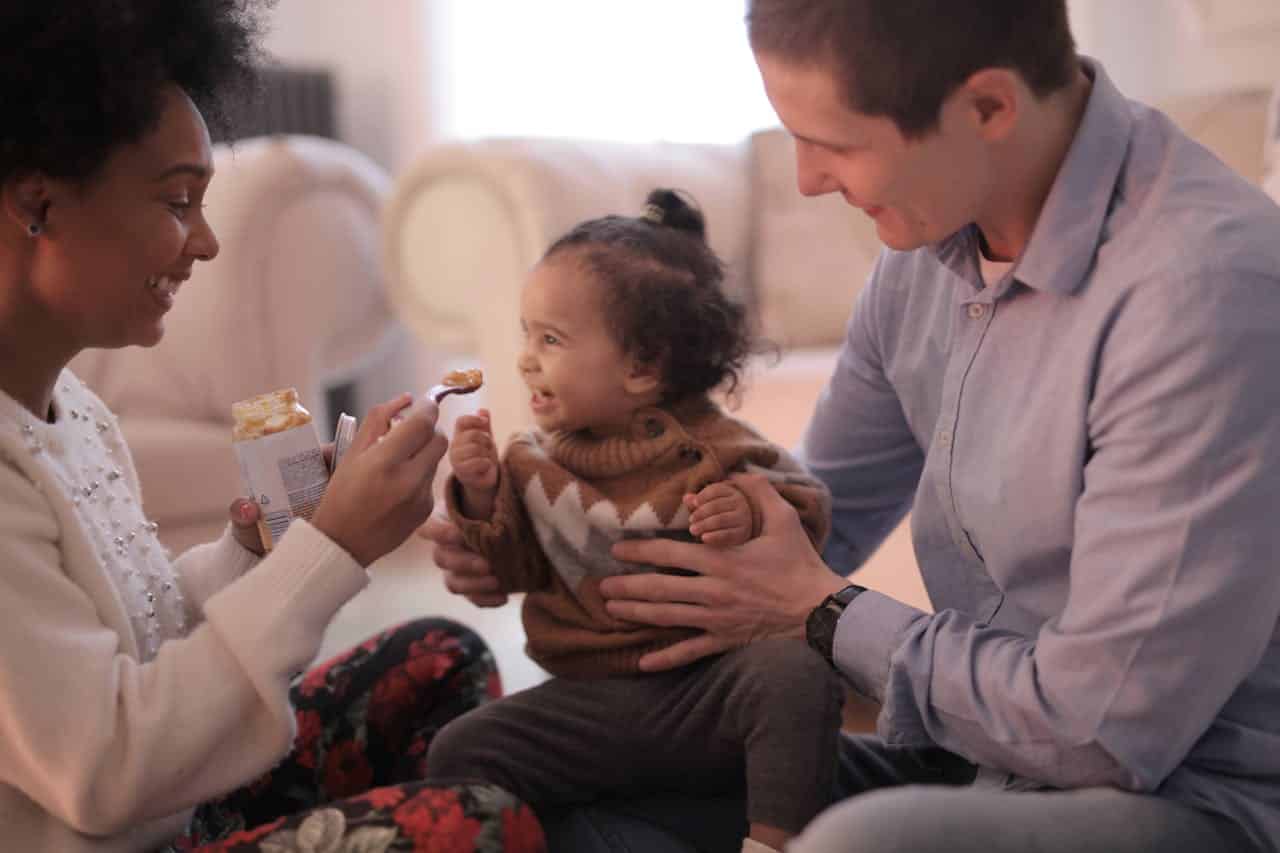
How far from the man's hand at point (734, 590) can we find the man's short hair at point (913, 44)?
41 cm

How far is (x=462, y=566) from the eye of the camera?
4.09 ft

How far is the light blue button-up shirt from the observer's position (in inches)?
32.7

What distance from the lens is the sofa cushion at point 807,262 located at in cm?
246

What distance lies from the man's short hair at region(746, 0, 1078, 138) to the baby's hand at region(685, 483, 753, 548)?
0.39 meters

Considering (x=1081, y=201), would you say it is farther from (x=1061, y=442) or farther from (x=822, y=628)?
(x=822, y=628)

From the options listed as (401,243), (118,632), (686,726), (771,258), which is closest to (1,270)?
(118,632)

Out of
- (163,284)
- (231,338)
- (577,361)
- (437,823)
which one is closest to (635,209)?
(231,338)

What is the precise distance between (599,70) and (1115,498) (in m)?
2.80

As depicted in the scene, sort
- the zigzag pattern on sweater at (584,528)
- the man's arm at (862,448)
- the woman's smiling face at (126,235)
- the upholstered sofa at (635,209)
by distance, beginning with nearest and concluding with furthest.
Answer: the woman's smiling face at (126,235) → the zigzag pattern on sweater at (584,528) → the man's arm at (862,448) → the upholstered sofa at (635,209)

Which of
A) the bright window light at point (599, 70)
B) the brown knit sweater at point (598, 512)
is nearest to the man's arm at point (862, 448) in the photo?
the brown knit sweater at point (598, 512)

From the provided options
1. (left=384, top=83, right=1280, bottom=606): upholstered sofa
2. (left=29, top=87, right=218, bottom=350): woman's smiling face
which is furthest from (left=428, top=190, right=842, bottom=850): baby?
(left=384, top=83, right=1280, bottom=606): upholstered sofa

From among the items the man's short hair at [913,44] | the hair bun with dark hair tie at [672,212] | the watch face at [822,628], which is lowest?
the watch face at [822,628]

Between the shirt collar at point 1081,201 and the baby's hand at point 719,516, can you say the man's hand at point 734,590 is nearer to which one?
the baby's hand at point 719,516

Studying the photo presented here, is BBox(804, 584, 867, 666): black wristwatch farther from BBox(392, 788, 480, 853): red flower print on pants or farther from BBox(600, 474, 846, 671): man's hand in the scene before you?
BBox(392, 788, 480, 853): red flower print on pants
